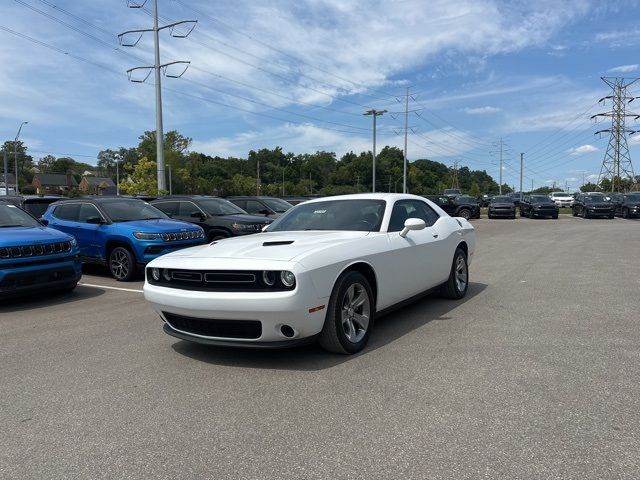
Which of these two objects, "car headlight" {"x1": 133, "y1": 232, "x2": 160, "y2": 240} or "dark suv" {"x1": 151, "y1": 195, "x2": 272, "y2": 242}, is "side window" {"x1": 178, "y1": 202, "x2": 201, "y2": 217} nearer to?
"dark suv" {"x1": 151, "y1": 195, "x2": 272, "y2": 242}

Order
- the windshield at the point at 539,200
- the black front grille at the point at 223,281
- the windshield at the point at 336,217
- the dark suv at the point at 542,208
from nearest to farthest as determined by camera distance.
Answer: the black front grille at the point at 223,281 < the windshield at the point at 336,217 < the dark suv at the point at 542,208 < the windshield at the point at 539,200

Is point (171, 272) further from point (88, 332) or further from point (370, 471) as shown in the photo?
point (370, 471)

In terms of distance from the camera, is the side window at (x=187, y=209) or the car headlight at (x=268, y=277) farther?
the side window at (x=187, y=209)

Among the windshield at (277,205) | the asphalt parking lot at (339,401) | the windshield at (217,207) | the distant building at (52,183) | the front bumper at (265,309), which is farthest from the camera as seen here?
the distant building at (52,183)

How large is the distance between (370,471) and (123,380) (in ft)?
7.70

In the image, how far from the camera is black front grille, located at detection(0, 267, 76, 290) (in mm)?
6910

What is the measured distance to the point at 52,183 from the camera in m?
129

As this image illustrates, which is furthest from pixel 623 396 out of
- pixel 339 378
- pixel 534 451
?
pixel 339 378

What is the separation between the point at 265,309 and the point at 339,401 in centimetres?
92

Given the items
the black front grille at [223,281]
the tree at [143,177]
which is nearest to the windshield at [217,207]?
the black front grille at [223,281]

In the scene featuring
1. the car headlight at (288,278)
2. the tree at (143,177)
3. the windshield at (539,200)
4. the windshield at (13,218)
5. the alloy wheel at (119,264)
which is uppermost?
the tree at (143,177)

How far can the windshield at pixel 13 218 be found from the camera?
8.16m

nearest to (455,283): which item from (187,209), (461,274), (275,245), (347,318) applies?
(461,274)

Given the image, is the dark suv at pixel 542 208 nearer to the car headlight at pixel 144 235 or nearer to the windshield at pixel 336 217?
the car headlight at pixel 144 235
